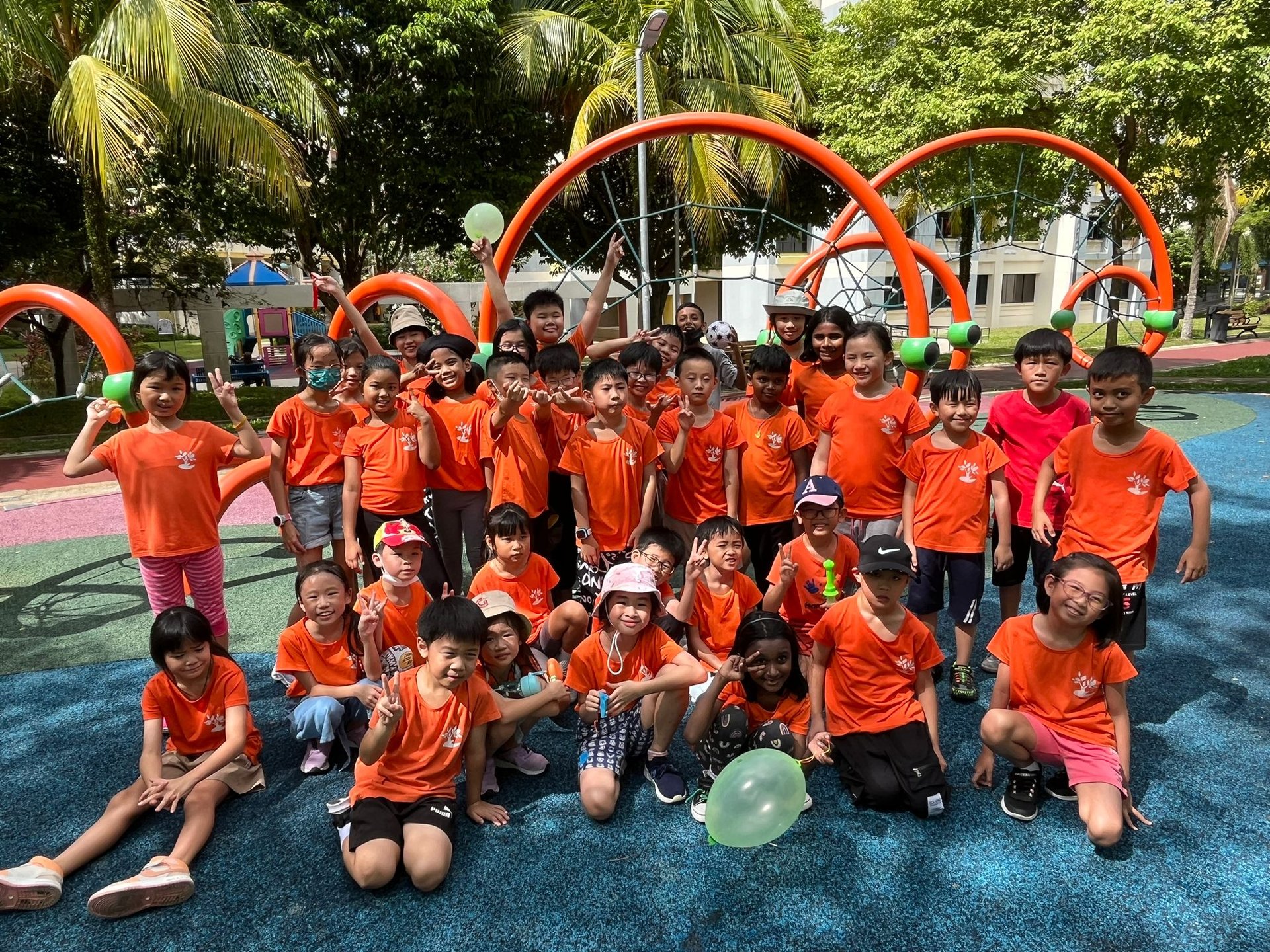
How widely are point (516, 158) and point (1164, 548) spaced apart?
1332 centimetres

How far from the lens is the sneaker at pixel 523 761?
141 inches

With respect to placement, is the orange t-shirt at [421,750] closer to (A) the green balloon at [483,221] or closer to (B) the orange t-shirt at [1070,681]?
(B) the orange t-shirt at [1070,681]

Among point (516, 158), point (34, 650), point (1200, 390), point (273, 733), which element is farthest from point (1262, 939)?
point (516, 158)

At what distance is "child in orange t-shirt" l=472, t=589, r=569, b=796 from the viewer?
338 cm

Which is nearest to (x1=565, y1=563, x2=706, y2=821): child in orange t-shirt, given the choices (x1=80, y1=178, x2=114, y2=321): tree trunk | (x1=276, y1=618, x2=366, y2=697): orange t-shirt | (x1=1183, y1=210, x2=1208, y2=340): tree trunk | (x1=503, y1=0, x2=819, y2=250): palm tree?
(x1=276, y1=618, x2=366, y2=697): orange t-shirt

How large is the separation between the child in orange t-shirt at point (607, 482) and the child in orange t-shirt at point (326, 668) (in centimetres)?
118

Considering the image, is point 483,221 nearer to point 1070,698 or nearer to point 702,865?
point 702,865

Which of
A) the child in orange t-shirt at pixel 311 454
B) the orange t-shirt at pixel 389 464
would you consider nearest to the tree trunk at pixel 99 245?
the child in orange t-shirt at pixel 311 454

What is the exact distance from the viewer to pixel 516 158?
629 inches

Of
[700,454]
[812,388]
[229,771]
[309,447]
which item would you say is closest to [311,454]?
[309,447]

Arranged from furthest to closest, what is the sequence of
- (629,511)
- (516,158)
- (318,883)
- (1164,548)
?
(516,158) → (1164,548) → (629,511) → (318,883)

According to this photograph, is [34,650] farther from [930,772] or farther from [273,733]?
[930,772]

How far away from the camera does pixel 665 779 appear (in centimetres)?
339

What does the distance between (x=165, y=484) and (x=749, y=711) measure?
116 inches
